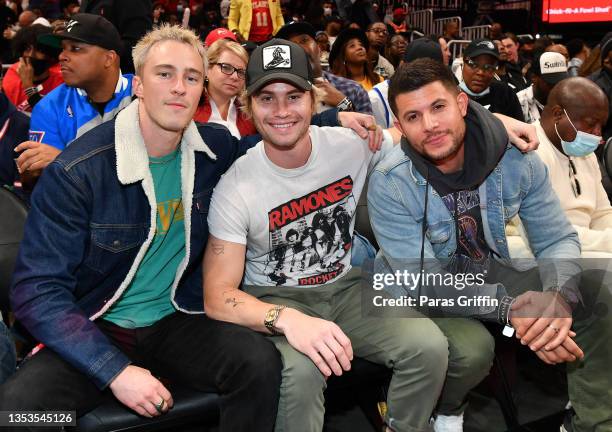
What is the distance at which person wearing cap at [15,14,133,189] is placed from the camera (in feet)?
10.8

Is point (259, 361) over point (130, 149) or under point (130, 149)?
under

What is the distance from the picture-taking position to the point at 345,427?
3.06 metres

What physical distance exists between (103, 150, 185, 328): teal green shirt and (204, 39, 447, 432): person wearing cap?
0.13 metres

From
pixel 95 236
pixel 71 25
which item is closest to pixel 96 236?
pixel 95 236

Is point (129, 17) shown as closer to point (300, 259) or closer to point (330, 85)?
point (330, 85)

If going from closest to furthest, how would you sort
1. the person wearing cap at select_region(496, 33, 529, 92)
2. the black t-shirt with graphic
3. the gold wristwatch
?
the gold wristwatch → the black t-shirt with graphic → the person wearing cap at select_region(496, 33, 529, 92)

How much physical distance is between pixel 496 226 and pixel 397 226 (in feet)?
1.43

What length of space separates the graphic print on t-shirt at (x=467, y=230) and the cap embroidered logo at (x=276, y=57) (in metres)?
0.85

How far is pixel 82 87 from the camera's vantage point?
11.4 feet

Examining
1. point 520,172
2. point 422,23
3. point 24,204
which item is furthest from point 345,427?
point 422,23

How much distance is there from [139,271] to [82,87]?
1505 mm

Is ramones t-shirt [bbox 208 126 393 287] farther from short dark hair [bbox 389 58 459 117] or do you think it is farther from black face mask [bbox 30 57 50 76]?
black face mask [bbox 30 57 50 76]

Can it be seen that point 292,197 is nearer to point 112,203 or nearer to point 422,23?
point 112,203

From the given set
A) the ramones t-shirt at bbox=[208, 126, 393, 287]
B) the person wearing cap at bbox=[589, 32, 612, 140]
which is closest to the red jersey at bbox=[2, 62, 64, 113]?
the ramones t-shirt at bbox=[208, 126, 393, 287]
